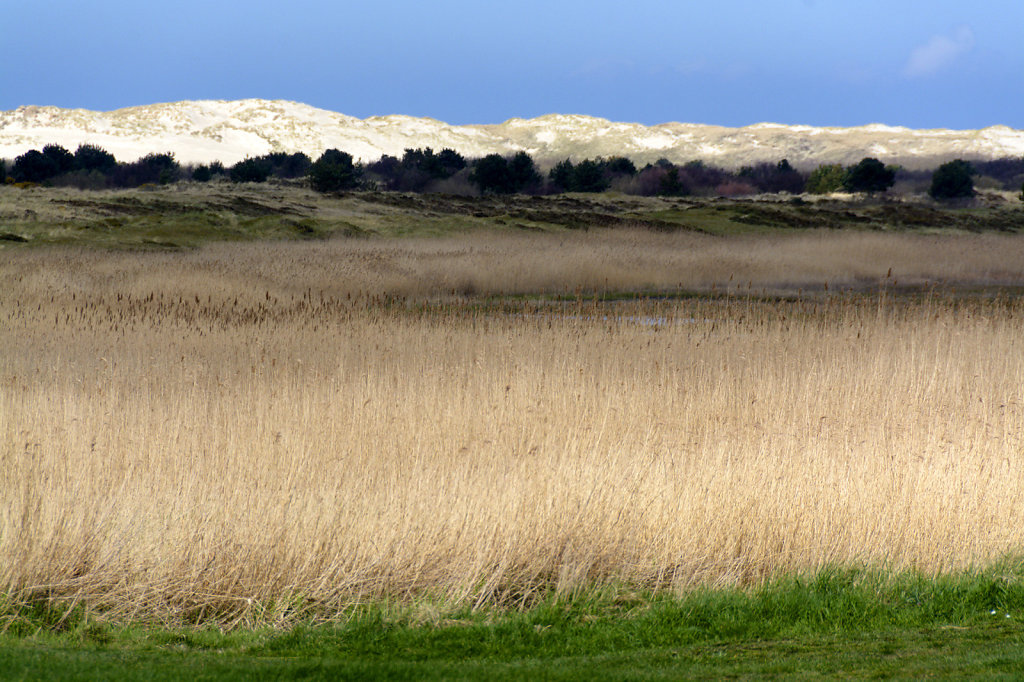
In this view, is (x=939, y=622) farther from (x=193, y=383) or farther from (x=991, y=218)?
(x=991, y=218)

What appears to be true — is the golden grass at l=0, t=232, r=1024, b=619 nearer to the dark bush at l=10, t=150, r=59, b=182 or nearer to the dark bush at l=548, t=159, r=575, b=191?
the dark bush at l=548, t=159, r=575, b=191

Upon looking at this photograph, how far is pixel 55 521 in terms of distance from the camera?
22.7ft

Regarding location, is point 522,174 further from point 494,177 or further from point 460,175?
point 460,175

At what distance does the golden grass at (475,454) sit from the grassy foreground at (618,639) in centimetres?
34

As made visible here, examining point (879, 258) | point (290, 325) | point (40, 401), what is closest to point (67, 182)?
point (879, 258)

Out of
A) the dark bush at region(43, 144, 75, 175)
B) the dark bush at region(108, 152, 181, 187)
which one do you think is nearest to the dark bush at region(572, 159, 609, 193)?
the dark bush at region(108, 152, 181, 187)

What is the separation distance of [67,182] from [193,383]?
71.2 meters

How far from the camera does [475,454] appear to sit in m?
9.66

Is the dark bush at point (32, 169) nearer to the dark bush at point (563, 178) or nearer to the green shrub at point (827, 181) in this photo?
the dark bush at point (563, 178)

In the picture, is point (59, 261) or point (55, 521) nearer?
point (55, 521)

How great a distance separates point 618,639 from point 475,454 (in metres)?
3.71

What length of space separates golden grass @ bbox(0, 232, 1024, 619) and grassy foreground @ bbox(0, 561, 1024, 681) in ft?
1.13

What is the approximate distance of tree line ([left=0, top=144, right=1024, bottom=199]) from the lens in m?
75.2

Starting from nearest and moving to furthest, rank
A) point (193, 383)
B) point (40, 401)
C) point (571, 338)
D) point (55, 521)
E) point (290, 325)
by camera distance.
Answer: point (55, 521) → point (40, 401) → point (193, 383) → point (571, 338) → point (290, 325)
